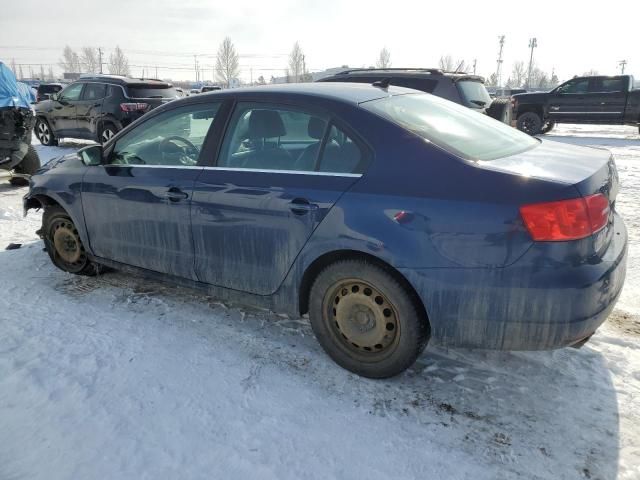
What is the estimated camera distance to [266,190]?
2975mm

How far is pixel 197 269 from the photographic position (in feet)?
11.3

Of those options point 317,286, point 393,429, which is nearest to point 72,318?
point 317,286

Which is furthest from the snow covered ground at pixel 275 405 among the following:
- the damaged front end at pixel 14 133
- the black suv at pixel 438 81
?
the black suv at pixel 438 81

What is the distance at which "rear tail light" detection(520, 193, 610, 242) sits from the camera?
224 centimetres

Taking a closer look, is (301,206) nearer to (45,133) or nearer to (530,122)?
(45,133)

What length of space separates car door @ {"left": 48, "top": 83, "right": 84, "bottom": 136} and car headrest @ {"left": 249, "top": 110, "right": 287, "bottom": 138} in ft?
35.8

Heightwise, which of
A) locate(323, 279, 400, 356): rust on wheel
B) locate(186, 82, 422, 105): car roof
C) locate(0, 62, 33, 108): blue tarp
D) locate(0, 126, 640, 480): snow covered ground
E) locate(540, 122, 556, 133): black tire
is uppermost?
locate(0, 62, 33, 108): blue tarp

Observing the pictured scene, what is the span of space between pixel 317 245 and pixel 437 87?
683 centimetres

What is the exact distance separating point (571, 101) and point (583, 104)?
15.4 inches

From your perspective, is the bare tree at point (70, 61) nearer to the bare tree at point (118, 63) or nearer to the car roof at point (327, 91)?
the bare tree at point (118, 63)

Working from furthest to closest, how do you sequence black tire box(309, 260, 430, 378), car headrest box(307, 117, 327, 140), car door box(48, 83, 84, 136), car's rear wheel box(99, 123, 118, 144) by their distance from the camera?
car door box(48, 83, 84, 136)
car's rear wheel box(99, 123, 118, 144)
car headrest box(307, 117, 327, 140)
black tire box(309, 260, 430, 378)

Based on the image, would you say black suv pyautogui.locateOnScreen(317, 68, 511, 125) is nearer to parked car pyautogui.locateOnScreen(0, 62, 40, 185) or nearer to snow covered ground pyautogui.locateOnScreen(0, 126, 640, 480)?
parked car pyautogui.locateOnScreen(0, 62, 40, 185)

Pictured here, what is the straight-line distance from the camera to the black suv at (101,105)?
11.8m

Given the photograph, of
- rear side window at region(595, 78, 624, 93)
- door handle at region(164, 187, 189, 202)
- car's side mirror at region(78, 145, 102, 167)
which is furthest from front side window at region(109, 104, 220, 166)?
rear side window at region(595, 78, 624, 93)
